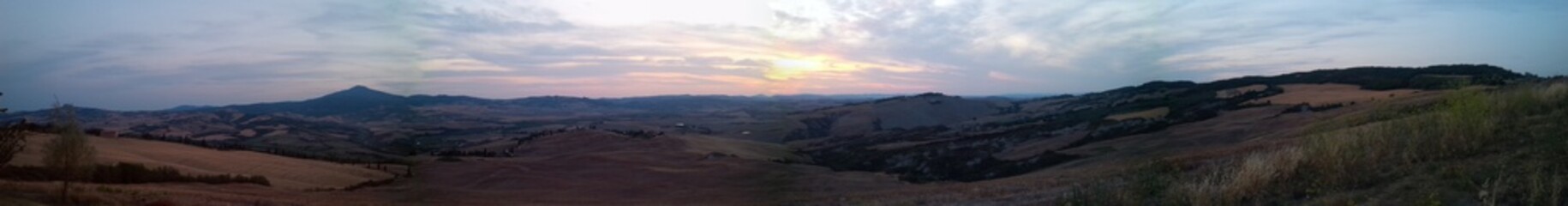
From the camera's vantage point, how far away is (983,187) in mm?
17812

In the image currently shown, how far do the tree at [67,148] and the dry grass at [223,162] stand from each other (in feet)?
27.5

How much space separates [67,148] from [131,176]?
8.12 metres

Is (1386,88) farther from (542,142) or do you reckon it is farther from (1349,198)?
(1349,198)

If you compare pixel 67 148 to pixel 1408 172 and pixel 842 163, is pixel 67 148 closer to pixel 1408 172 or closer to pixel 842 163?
pixel 1408 172

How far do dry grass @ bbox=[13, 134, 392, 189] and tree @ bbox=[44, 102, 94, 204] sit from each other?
840 centimetres

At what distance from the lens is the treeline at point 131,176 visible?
20.1m

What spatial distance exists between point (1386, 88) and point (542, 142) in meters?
49.8

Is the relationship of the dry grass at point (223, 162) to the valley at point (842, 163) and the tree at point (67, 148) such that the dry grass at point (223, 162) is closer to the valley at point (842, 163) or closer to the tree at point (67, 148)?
the valley at point (842, 163)

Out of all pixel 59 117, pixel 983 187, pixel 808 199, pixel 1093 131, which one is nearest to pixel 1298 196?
pixel 983 187

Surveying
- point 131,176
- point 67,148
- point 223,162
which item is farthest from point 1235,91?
point 67,148

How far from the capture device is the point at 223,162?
29.8 meters

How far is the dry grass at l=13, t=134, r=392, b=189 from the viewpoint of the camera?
85.3ft

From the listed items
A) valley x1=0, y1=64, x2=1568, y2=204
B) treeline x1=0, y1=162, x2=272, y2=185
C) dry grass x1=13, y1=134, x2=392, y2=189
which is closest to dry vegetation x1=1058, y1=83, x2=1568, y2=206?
valley x1=0, y1=64, x2=1568, y2=204

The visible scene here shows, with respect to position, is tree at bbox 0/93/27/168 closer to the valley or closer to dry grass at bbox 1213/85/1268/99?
the valley
